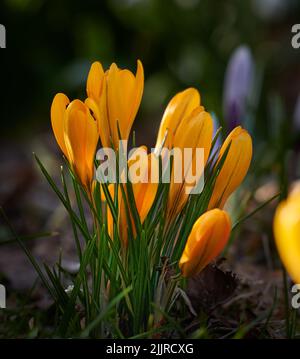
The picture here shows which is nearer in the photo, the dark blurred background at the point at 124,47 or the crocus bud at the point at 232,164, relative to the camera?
the crocus bud at the point at 232,164

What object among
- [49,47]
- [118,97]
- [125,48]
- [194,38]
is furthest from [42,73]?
[118,97]

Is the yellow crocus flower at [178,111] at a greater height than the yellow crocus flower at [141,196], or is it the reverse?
the yellow crocus flower at [178,111]

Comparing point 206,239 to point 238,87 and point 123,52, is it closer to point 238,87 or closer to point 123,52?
point 238,87

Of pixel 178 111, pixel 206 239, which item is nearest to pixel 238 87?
pixel 178 111

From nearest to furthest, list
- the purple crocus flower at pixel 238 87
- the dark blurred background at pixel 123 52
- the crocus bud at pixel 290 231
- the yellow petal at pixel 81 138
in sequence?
the crocus bud at pixel 290 231 < the yellow petal at pixel 81 138 < the purple crocus flower at pixel 238 87 < the dark blurred background at pixel 123 52

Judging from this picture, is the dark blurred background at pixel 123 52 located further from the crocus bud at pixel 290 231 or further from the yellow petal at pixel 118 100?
the crocus bud at pixel 290 231

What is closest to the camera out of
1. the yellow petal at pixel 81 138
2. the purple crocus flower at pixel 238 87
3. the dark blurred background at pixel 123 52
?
the yellow petal at pixel 81 138

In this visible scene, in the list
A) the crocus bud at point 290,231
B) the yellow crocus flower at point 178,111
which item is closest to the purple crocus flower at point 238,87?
the yellow crocus flower at point 178,111
